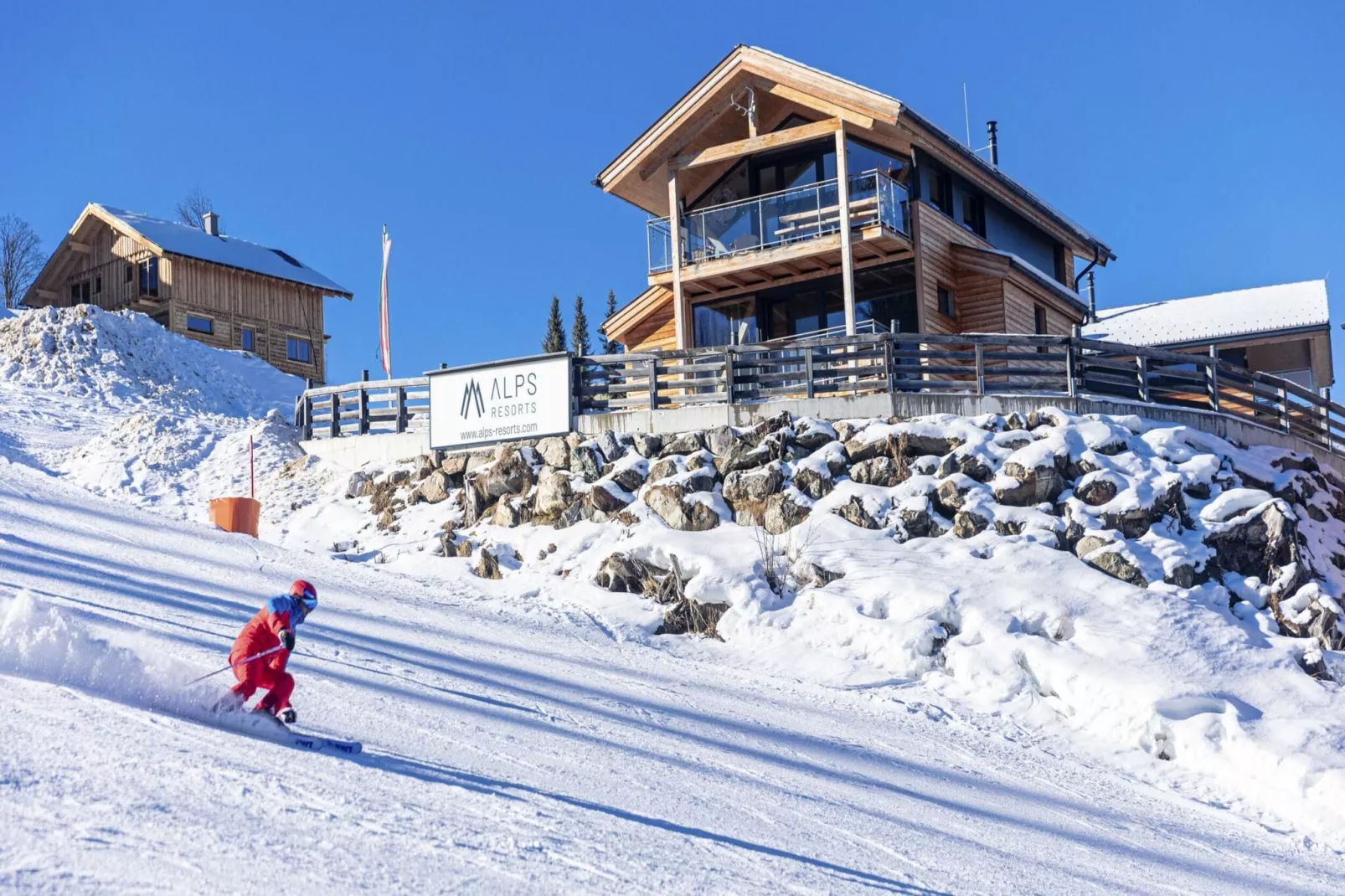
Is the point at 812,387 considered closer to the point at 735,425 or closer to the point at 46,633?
the point at 735,425

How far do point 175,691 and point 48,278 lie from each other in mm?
45666

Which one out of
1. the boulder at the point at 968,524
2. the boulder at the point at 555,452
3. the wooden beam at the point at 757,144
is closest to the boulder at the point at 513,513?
the boulder at the point at 555,452

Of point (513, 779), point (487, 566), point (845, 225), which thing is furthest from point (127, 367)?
point (513, 779)

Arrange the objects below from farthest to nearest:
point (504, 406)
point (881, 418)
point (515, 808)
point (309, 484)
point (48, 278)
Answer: point (48, 278), point (309, 484), point (504, 406), point (881, 418), point (515, 808)

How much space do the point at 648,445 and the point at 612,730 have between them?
27.2ft

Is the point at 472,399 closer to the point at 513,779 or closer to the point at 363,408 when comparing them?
the point at 363,408

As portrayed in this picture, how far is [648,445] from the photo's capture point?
17.3m

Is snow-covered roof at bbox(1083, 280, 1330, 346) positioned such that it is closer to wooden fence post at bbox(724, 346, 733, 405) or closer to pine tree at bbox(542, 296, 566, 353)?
wooden fence post at bbox(724, 346, 733, 405)

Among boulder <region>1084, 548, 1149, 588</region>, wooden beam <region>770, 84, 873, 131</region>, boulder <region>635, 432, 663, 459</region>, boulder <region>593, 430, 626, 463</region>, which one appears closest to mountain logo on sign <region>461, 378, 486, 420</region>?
boulder <region>593, 430, 626, 463</region>

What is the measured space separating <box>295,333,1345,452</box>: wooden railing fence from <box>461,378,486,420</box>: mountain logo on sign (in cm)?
121

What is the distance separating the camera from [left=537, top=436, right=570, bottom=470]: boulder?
17.6 m

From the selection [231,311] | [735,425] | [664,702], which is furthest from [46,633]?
[231,311]

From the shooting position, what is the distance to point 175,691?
7.85m

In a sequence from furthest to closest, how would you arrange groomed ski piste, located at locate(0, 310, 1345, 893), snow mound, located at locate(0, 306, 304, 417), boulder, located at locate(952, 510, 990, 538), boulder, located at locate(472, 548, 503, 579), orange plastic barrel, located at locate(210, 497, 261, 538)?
snow mound, located at locate(0, 306, 304, 417), orange plastic barrel, located at locate(210, 497, 261, 538), boulder, located at locate(472, 548, 503, 579), boulder, located at locate(952, 510, 990, 538), groomed ski piste, located at locate(0, 310, 1345, 893)
